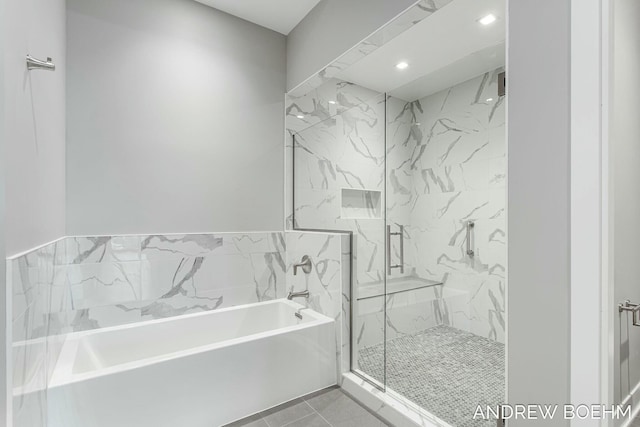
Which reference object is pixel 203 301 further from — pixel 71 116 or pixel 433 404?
pixel 433 404

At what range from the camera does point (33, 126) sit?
1.22 meters

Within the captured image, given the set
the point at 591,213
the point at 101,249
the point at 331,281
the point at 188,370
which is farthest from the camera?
the point at 331,281

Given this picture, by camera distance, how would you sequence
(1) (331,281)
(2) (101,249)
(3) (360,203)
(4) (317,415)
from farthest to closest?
1. (3) (360,203)
2. (1) (331,281)
3. (2) (101,249)
4. (4) (317,415)

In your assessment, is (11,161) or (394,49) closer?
(11,161)

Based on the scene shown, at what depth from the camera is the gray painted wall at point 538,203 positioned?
1.09 meters

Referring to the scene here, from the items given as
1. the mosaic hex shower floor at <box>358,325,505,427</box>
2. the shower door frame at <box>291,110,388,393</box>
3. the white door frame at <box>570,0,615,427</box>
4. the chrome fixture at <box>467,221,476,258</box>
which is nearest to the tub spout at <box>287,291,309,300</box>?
the shower door frame at <box>291,110,388,393</box>

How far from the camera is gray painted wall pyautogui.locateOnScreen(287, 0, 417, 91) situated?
6.24ft

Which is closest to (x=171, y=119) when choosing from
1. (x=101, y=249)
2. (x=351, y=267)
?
(x=101, y=249)

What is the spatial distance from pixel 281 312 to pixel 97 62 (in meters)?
2.31

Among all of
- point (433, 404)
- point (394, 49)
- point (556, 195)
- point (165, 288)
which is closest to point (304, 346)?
point (433, 404)

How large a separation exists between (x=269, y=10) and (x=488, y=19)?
169 centimetres

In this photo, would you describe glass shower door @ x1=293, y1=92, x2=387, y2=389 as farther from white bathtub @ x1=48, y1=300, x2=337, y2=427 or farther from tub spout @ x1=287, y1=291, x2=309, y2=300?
tub spout @ x1=287, y1=291, x2=309, y2=300

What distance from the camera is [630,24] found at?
1.57m

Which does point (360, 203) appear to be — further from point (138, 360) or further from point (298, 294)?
point (138, 360)
